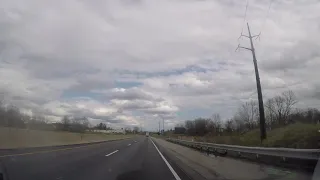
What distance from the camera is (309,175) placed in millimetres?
10070

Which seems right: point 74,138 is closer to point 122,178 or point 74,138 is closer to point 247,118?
point 122,178

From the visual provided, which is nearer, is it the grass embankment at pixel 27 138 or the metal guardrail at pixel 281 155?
the metal guardrail at pixel 281 155

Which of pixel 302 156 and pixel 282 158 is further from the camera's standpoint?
pixel 282 158

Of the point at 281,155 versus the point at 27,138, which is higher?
the point at 27,138

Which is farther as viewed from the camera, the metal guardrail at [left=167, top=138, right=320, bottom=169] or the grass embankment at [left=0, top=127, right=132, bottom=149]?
the grass embankment at [left=0, top=127, right=132, bottom=149]

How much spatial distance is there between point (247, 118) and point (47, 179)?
10741cm

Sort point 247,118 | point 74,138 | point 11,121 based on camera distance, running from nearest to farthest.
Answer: point 11,121 < point 74,138 < point 247,118

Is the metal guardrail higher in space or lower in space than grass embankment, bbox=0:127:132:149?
lower

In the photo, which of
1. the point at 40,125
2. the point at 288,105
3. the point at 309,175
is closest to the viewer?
the point at 309,175

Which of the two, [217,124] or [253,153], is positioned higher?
[217,124]

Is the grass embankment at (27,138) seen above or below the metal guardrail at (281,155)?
above

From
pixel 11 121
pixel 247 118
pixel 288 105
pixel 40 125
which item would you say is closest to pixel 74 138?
pixel 40 125

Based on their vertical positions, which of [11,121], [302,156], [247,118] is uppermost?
[247,118]

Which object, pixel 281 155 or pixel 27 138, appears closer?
pixel 281 155
